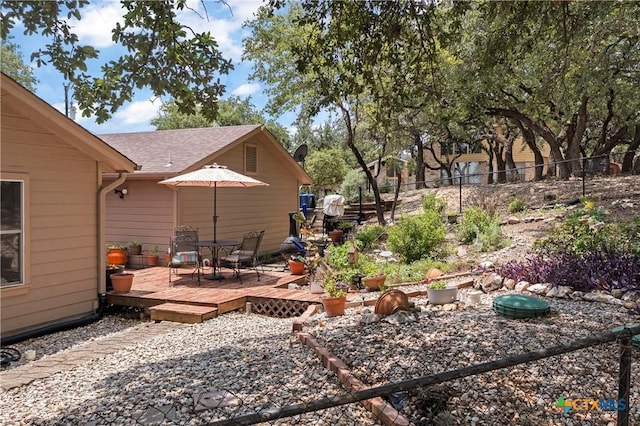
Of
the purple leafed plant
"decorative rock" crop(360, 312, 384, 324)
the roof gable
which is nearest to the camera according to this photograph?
"decorative rock" crop(360, 312, 384, 324)

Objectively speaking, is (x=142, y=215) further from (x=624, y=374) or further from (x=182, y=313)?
(x=624, y=374)

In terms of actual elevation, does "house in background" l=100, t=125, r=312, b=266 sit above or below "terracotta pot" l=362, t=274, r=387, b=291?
above

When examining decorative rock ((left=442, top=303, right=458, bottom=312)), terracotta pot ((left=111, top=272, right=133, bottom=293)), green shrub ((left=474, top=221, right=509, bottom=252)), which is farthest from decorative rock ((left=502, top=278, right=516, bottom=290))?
terracotta pot ((left=111, top=272, right=133, bottom=293))

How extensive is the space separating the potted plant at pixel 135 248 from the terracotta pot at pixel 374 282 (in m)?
6.13

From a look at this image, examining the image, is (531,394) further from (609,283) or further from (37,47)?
(37,47)

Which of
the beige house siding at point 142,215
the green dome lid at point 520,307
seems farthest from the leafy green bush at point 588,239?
the beige house siding at point 142,215

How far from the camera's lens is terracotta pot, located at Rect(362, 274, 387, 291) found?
7.06m

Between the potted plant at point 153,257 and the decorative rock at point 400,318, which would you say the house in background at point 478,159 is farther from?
the decorative rock at point 400,318

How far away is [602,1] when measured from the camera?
7.31m

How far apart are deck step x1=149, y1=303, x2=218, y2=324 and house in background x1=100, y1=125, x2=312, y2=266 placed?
3.47m

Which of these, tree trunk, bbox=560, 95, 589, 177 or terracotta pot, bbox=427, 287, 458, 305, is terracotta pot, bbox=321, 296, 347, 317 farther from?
tree trunk, bbox=560, 95, 589, 177

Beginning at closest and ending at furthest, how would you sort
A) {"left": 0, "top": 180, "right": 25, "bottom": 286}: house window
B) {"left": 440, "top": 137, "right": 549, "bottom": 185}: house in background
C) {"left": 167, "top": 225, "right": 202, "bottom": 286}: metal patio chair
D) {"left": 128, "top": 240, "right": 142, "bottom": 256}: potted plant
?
{"left": 0, "top": 180, "right": 25, "bottom": 286}: house window < {"left": 167, "top": 225, "right": 202, "bottom": 286}: metal patio chair < {"left": 128, "top": 240, "right": 142, "bottom": 256}: potted plant < {"left": 440, "top": 137, "right": 549, "bottom": 185}: house in background

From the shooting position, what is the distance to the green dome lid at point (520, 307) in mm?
4785

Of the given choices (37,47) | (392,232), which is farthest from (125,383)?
(392,232)
